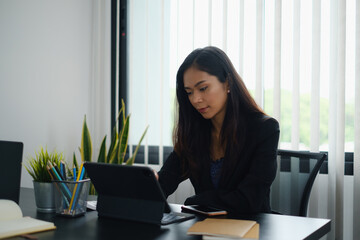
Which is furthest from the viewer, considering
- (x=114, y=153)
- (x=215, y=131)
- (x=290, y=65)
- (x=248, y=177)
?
(x=114, y=153)

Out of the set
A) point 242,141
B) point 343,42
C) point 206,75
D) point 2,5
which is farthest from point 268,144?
point 2,5

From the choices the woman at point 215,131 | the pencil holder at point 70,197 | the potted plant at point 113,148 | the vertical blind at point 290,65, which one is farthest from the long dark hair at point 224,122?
the potted plant at point 113,148

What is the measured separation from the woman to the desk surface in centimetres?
49

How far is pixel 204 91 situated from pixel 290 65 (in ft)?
3.46

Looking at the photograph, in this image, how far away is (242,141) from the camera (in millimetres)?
1831

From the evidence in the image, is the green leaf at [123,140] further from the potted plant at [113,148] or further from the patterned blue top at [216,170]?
the patterned blue top at [216,170]

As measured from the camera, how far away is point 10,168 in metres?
1.27

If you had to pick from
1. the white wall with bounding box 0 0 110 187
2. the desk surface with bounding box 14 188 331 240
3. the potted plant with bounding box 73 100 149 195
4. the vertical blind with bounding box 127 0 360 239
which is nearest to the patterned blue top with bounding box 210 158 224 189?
the vertical blind with bounding box 127 0 360 239

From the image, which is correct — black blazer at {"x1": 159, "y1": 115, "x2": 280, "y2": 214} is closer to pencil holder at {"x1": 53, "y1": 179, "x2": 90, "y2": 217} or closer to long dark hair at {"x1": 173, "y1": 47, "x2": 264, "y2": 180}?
long dark hair at {"x1": 173, "y1": 47, "x2": 264, "y2": 180}

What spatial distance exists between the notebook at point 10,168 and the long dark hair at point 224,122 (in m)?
0.85

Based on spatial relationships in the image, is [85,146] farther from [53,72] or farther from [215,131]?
[215,131]

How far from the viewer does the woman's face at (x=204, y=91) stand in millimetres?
1871

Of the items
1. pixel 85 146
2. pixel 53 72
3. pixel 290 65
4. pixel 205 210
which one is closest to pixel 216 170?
pixel 205 210

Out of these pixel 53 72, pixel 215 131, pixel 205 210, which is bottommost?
pixel 205 210
